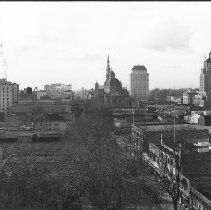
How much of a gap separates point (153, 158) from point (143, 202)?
1214 cm

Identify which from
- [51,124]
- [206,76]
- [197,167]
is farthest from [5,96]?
[197,167]

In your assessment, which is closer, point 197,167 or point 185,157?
point 197,167

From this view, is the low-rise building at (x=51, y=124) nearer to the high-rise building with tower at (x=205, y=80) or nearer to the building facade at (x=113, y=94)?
the building facade at (x=113, y=94)

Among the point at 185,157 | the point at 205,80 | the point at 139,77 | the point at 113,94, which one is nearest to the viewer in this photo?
the point at 185,157

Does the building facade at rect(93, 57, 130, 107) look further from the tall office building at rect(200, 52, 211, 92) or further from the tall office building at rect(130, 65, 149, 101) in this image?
the tall office building at rect(130, 65, 149, 101)

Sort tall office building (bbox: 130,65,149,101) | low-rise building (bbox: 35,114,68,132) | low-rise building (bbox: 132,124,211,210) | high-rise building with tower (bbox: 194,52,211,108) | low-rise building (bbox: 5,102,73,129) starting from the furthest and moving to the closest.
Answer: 1. tall office building (bbox: 130,65,149,101)
2. high-rise building with tower (bbox: 194,52,211,108)
3. low-rise building (bbox: 5,102,73,129)
4. low-rise building (bbox: 35,114,68,132)
5. low-rise building (bbox: 132,124,211,210)

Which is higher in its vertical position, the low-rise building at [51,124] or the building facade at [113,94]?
the building facade at [113,94]

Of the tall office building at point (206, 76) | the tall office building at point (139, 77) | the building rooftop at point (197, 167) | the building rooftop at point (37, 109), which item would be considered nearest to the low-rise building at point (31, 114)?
the building rooftop at point (37, 109)

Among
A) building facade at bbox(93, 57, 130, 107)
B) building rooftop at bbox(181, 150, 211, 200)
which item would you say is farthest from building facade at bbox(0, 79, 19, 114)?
building rooftop at bbox(181, 150, 211, 200)

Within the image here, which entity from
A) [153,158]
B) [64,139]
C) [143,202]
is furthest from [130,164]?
[64,139]

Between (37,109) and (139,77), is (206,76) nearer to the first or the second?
(139,77)

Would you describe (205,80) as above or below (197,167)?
above

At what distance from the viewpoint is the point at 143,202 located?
97.0 ft

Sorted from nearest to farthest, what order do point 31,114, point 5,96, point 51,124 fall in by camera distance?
point 51,124, point 31,114, point 5,96
